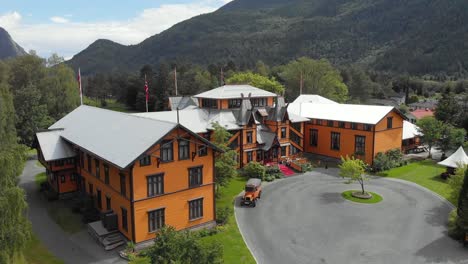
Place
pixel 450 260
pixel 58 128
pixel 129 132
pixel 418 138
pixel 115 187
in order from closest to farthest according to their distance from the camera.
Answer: pixel 450 260
pixel 115 187
pixel 129 132
pixel 58 128
pixel 418 138

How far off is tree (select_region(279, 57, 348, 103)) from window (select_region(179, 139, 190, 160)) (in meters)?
69.7

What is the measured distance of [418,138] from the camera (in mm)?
58219

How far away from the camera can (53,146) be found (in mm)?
37375

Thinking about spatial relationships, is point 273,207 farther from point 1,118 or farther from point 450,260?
point 1,118

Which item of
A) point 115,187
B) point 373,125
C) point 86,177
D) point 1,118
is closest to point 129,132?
point 115,187

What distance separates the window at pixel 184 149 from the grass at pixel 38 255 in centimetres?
1065

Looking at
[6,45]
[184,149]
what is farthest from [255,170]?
[6,45]

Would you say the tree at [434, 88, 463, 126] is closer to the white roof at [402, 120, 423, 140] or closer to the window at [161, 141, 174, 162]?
the white roof at [402, 120, 423, 140]

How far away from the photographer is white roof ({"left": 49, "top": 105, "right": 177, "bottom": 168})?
26531mm

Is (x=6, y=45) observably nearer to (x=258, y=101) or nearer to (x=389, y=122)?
(x=258, y=101)

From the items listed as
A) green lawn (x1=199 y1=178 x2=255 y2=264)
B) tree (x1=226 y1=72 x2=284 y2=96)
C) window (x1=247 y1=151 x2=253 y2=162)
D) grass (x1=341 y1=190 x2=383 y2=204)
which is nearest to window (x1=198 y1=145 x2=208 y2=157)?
green lawn (x1=199 y1=178 x2=255 y2=264)

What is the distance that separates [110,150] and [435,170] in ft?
128

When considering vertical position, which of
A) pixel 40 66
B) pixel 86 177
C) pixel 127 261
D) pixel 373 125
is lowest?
pixel 127 261

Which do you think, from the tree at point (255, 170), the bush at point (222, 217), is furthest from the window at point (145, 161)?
the tree at point (255, 170)
